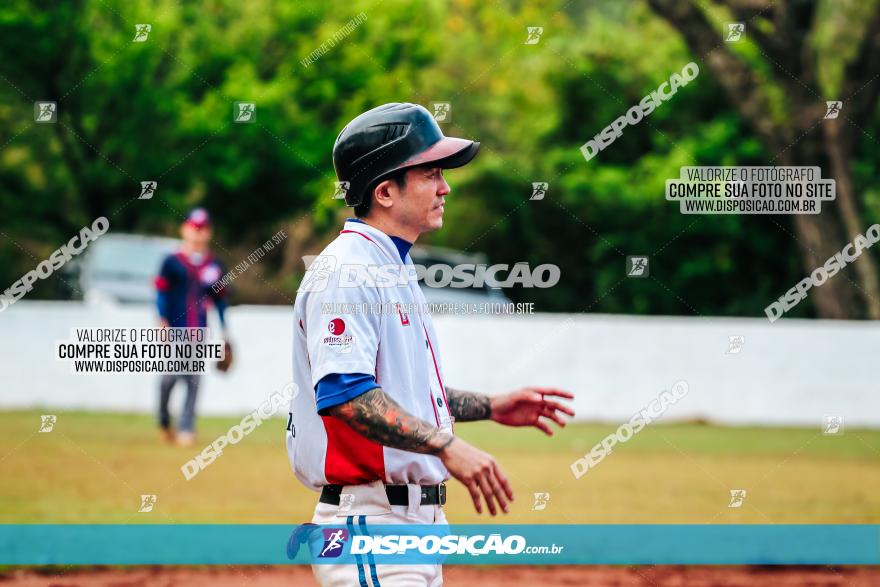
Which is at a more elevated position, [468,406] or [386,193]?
[386,193]

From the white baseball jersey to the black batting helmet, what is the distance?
0.16 metres

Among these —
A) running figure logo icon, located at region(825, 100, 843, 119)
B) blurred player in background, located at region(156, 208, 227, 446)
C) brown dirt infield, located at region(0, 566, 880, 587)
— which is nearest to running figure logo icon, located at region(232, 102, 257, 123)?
blurred player in background, located at region(156, 208, 227, 446)

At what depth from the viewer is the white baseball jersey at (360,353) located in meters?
3.15

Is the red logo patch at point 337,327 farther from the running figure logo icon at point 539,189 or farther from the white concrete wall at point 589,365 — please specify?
the white concrete wall at point 589,365

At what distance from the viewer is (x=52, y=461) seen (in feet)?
38.1

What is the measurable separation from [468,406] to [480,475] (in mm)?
938

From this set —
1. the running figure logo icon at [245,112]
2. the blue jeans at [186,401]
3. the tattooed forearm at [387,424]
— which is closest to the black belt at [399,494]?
the tattooed forearm at [387,424]

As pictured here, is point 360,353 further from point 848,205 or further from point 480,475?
point 848,205

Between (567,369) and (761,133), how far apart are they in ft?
20.2

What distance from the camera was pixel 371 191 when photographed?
3471mm

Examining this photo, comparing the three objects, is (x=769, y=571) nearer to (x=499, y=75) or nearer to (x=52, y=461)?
(x=52, y=461)

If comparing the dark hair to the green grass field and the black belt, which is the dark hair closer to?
the black belt

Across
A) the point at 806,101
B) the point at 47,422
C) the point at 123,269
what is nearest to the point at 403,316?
the point at 47,422

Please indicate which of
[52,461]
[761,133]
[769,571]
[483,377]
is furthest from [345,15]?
[769,571]
